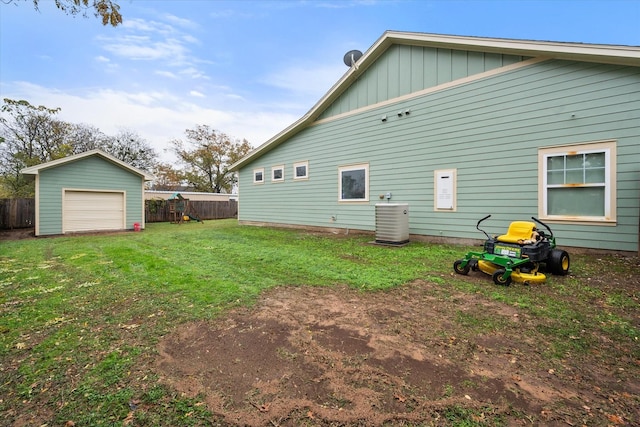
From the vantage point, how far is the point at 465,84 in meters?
7.39

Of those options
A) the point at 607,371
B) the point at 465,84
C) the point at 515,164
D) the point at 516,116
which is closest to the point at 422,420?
the point at 607,371

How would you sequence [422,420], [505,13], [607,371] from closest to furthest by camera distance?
[422,420], [607,371], [505,13]

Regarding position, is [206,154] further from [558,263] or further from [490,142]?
[558,263]

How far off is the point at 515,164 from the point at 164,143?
32.9 metres

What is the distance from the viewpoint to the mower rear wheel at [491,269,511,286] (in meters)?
4.02

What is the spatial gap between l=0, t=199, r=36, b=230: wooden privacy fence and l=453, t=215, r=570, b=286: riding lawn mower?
1898 cm

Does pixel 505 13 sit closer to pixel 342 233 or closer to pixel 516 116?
pixel 516 116

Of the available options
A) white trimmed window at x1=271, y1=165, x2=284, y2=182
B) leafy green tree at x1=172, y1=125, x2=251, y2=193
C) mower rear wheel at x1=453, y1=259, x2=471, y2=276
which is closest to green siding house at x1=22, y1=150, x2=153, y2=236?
white trimmed window at x1=271, y1=165, x2=284, y2=182

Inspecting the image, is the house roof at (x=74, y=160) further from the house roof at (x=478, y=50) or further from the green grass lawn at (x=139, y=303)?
the house roof at (x=478, y=50)

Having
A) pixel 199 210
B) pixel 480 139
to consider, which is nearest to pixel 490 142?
pixel 480 139

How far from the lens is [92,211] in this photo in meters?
12.9

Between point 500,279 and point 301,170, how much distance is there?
8.80 meters

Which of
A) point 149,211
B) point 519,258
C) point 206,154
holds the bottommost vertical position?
point 519,258

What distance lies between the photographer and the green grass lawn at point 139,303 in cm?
180
